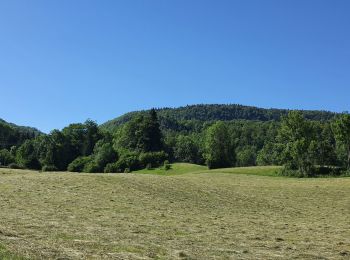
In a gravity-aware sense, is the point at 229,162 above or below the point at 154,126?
below

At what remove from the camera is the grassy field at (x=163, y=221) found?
55.1 feet

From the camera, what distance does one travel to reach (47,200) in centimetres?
3275

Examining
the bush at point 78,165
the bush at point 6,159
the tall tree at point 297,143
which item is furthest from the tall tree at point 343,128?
the bush at point 6,159

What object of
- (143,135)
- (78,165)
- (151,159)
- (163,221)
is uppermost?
(143,135)

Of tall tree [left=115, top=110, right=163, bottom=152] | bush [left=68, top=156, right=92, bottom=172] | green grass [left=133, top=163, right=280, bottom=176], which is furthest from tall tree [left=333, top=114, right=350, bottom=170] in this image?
bush [left=68, top=156, right=92, bottom=172]

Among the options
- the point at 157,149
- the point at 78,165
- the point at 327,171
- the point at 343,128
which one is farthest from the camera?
the point at 157,149

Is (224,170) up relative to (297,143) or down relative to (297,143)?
down

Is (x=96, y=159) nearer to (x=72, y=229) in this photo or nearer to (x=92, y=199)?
(x=92, y=199)

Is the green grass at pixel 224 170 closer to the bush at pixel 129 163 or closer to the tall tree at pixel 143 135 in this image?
the bush at pixel 129 163

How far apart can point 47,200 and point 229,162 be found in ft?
328

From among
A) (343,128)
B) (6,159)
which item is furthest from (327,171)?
(6,159)

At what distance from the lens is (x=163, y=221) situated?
87.9 ft

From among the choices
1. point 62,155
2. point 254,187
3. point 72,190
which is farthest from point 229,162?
point 72,190

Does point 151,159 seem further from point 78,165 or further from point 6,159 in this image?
point 6,159
